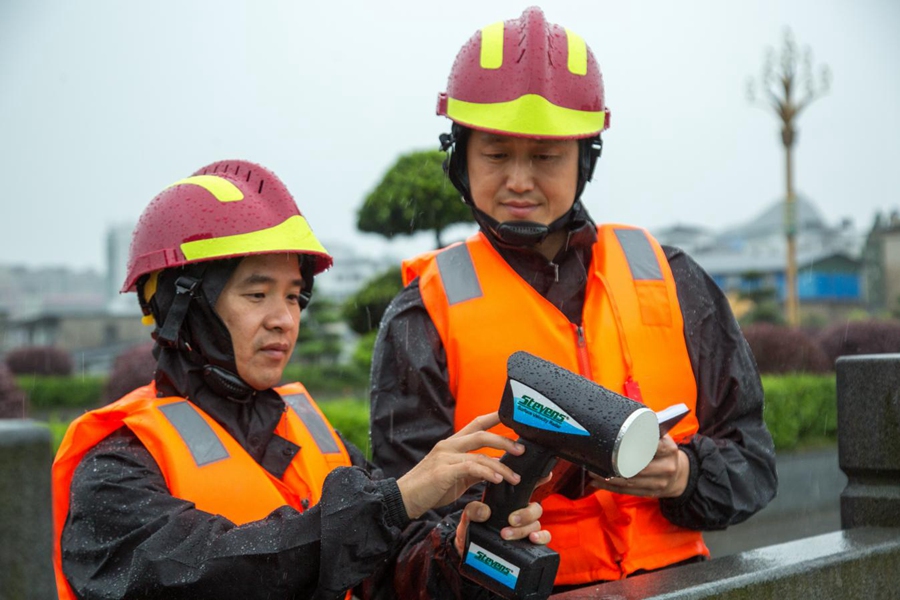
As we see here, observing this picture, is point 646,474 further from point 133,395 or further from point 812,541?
point 133,395

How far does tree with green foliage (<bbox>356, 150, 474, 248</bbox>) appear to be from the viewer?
40.5ft

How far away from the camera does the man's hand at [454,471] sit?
90.7 inches

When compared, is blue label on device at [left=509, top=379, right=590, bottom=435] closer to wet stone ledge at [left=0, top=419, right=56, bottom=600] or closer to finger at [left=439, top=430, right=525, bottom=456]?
finger at [left=439, top=430, right=525, bottom=456]

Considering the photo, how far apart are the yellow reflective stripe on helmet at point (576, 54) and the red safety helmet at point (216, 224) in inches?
37.5

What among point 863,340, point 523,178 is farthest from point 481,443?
point 863,340

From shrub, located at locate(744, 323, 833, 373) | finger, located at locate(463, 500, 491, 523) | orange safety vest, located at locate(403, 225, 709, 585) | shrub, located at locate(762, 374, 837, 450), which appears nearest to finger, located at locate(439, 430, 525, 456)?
finger, located at locate(463, 500, 491, 523)

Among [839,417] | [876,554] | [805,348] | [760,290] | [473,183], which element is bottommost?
[760,290]

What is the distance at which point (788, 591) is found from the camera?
9.28 ft

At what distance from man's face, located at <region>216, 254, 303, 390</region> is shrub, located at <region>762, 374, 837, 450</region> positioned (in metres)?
8.41

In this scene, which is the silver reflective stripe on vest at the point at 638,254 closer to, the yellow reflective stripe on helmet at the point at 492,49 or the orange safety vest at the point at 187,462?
the yellow reflective stripe on helmet at the point at 492,49

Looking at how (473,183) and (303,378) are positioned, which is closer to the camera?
(473,183)

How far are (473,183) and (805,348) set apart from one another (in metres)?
10.7

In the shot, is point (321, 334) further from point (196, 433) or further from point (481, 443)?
point (481, 443)

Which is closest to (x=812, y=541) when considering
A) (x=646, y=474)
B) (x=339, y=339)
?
(x=646, y=474)
